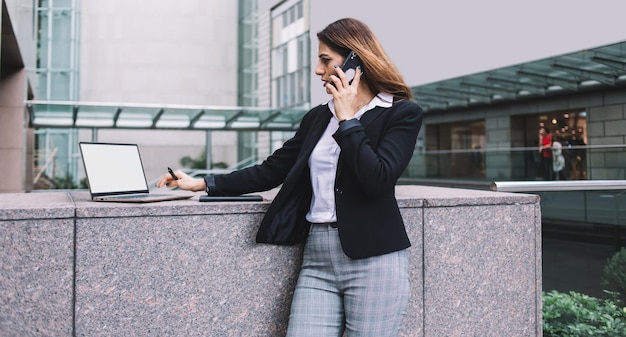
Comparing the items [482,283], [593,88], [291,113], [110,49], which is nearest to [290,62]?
[291,113]

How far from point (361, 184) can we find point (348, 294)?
51 cm

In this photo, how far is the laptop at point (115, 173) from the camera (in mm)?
2842

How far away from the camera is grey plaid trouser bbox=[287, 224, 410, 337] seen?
8.26 feet

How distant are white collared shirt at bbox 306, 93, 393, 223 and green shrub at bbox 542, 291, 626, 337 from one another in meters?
2.79

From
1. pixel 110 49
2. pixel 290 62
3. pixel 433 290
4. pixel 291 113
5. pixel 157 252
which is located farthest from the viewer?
pixel 110 49

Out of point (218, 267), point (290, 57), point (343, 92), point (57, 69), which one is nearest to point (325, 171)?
point (343, 92)

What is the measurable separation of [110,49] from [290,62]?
1191 cm

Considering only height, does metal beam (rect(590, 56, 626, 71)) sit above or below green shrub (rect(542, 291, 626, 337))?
above

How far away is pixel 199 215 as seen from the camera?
286cm

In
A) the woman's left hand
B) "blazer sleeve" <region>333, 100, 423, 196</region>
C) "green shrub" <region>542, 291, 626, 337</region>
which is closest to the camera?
"blazer sleeve" <region>333, 100, 423, 196</region>

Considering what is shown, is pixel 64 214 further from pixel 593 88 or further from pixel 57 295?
pixel 593 88

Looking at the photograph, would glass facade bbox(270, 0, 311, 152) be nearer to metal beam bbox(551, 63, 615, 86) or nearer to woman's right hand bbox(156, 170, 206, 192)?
metal beam bbox(551, 63, 615, 86)

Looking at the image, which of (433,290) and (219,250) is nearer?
(219,250)

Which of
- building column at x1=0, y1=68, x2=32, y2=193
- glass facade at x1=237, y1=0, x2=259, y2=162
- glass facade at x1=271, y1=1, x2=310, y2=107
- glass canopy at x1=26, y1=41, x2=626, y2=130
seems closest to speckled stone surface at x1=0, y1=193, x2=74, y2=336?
building column at x1=0, y1=68, x2=32, y2=193
